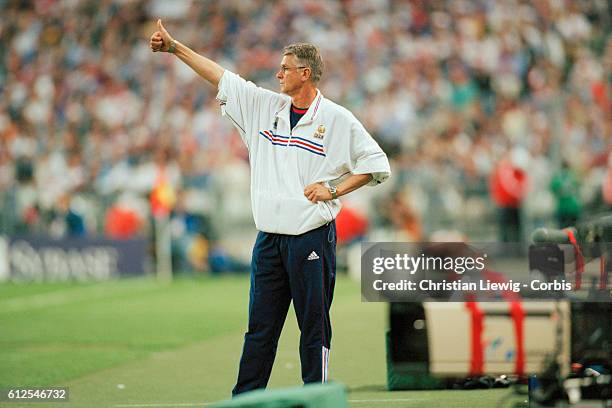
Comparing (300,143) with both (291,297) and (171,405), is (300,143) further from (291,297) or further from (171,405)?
(171,405)

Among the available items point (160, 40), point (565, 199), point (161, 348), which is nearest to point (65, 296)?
point (161, 348)

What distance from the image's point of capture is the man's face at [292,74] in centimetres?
682

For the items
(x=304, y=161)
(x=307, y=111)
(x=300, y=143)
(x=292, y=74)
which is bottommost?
(x=304, y=161)

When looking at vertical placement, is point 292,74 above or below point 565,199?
above

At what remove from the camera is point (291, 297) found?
23.2ft

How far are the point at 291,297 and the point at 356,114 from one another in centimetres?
1715

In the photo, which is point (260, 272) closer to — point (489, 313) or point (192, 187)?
point (489, 313)

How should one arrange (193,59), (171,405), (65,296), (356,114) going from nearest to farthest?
(193,59) → (171,405) → (65,296) → (356,114)

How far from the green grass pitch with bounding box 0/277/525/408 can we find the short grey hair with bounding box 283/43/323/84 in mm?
2210

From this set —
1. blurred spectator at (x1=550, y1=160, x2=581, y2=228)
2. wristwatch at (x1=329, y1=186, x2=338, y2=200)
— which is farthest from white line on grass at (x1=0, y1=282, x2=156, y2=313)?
wristwatch at (x1=329, y1=186, x2=338, y2=200)

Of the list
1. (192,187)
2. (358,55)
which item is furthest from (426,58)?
(192,187)

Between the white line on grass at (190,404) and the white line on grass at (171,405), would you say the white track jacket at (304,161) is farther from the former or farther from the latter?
the white line on grass at (171,405)

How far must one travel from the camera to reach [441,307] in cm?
700

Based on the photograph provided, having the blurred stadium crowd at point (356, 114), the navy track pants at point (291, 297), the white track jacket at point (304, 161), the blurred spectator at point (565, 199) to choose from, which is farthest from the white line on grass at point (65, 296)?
the white track jacket at point (304, 161)
